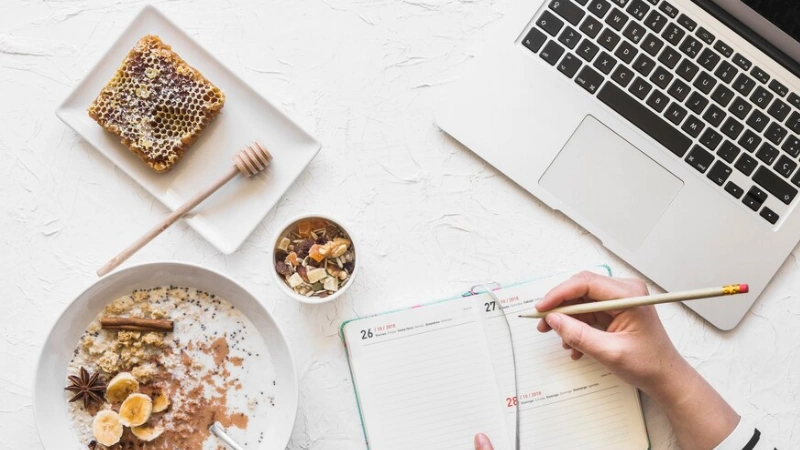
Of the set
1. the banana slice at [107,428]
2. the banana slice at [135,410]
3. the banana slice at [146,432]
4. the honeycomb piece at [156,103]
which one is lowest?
the banana slice at [107,428]

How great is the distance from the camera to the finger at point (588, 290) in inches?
33.3

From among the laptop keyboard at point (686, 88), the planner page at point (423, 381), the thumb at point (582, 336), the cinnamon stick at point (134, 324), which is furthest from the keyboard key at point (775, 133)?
the cinnamon stick at point (134, 324)

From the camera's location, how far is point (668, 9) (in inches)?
34.9

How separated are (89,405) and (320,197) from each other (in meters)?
0.39

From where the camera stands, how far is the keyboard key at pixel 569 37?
0.89m

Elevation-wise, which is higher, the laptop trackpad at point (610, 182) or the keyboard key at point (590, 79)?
the keyboard key at point (590, 79)

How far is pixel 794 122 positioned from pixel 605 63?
0.82 feet

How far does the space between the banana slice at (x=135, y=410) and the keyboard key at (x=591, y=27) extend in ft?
2.36

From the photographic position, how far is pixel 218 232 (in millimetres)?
900

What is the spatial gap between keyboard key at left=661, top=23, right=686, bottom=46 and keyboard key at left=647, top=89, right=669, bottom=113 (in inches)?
2.7

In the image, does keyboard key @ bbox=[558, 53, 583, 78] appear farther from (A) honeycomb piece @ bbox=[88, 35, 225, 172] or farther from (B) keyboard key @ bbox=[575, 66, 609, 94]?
(A) honeycomb piece @ bbox=[88, 35, 225, 172]

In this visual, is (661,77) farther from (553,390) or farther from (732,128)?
(553,390)

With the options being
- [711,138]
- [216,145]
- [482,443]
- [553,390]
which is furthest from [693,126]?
[216,145]

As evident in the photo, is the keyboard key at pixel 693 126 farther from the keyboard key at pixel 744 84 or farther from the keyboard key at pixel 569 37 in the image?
the keyboard key at pixel 569 37
